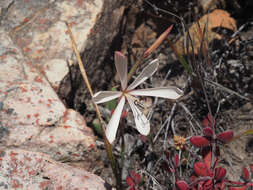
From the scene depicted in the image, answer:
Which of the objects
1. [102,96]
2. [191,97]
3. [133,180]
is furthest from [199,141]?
[191,97]

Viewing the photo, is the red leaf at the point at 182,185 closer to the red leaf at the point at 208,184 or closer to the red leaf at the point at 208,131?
the red leaf at the point at 208,184

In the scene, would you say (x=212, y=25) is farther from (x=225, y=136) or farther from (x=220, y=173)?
(x=220, y=173)

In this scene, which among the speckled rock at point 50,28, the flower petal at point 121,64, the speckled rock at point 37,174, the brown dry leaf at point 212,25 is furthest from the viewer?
the brown dry leaf at point 212,25

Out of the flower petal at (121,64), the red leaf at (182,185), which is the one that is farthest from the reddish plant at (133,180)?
the flower petal at (121,64)

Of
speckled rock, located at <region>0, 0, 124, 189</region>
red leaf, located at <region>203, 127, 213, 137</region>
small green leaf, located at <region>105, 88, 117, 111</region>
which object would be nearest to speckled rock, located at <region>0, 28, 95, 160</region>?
speckled rock, located at <region>0, 0, 124, 189</region>

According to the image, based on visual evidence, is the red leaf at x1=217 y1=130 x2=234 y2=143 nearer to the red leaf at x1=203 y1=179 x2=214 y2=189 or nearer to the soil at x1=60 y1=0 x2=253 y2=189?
the red leaf at x1=203 y1=179 x2=214 y2=189

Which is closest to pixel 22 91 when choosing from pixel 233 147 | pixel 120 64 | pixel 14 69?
pixel 14 69
